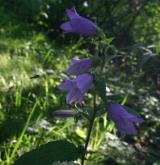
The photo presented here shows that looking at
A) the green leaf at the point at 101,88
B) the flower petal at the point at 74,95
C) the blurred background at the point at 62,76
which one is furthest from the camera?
the blurred background at the point at 62,76

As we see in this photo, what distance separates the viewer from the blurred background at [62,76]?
2.83 meters

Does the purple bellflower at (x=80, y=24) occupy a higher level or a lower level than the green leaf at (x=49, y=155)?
higher

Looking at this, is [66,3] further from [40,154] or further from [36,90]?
[40,154]

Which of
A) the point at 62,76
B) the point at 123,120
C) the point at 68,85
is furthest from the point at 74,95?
the point at 62,76

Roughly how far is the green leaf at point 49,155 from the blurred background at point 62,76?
0.27 meters

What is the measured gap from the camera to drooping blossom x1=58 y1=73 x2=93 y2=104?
167 centimetres

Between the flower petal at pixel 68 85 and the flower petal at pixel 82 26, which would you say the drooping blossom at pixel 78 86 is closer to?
the flower petal at pixel 68 85

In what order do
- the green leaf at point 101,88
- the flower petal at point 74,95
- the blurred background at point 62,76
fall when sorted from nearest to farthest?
the green leaf at point 101,88, the flower petal at point 74,95, the blurred background at point 62,76

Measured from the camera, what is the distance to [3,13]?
6.25m

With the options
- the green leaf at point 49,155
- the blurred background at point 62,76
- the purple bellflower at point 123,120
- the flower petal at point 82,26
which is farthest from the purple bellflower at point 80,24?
the green leaf at point 49,155

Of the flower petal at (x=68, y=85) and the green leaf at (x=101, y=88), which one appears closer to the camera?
the green leaf at (x=101, y=88)

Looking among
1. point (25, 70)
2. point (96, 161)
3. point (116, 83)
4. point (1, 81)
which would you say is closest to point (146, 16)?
point (116, 83)

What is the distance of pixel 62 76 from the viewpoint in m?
4.05

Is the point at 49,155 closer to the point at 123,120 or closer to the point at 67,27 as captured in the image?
the point at 123,120
